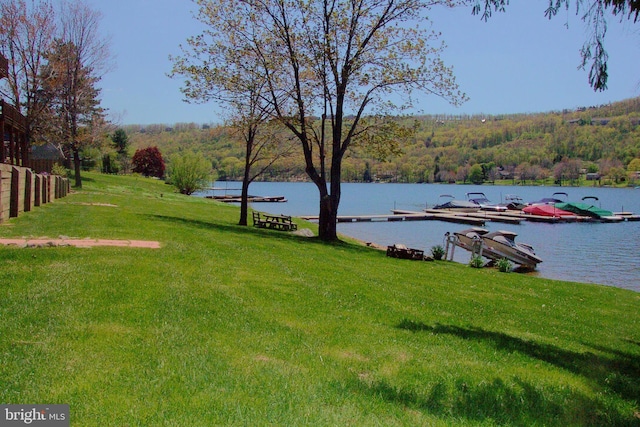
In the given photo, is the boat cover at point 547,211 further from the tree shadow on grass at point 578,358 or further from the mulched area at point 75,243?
the tree shadow on grass at point 578,358

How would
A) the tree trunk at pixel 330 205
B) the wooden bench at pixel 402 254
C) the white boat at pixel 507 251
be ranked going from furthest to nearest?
1. the white boat at pixel 507 251
2. the tree trunk at pixel 330 205
3. the wooden bench at pixel 402 254

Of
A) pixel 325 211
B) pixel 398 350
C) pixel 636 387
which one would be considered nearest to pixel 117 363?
pixel 398 350

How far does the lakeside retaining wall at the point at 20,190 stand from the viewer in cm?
1310

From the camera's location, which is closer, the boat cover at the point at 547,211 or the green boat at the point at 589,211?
the boat cover at the point at 547,211

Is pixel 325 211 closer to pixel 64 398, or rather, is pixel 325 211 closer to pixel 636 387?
pixel 636 387

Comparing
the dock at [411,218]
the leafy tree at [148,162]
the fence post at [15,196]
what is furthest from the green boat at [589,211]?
the leafy tree at [148,162]

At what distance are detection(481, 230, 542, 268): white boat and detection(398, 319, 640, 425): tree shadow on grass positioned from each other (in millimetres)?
17574

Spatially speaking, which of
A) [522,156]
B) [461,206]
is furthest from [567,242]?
[522,156]

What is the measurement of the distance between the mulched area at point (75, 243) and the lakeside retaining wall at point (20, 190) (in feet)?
10.6

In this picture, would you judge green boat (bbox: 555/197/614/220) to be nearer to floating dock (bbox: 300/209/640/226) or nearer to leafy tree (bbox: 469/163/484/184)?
floating dock (bbox: 300/209/640/226)

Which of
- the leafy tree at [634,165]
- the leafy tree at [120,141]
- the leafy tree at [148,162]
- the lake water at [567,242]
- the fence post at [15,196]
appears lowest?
the lake water at [567,242]

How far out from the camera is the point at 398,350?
18.5ft

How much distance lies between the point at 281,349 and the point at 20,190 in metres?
13.1

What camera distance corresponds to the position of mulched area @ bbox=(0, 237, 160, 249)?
31.2 feet
